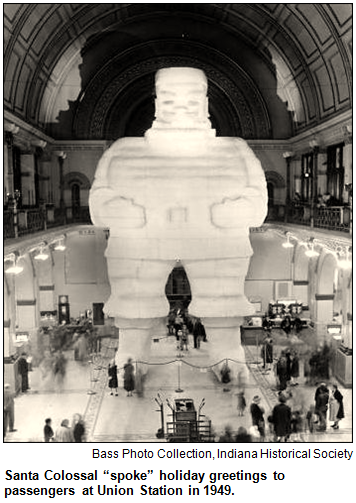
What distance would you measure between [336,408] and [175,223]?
3413mm

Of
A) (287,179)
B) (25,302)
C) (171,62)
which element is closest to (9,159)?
(25,302)

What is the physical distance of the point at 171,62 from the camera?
27.9 feet

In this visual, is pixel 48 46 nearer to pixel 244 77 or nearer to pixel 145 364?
pixel 244 77

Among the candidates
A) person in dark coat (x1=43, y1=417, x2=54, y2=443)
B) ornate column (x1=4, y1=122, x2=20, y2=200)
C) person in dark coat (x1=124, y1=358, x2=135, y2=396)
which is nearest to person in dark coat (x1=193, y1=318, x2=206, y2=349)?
person in dark coat (x1=124, y1=358, x2=135, y2=396)

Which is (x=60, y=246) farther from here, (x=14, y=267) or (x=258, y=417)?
(x=258, y=417)

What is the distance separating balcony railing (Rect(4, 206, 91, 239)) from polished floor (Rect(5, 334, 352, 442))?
1914 millimetres

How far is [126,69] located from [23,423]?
5336 millimetres

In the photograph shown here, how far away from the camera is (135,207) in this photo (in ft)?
25.8

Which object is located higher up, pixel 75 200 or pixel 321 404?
pixel 75 200

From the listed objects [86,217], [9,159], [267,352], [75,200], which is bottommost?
[267,352]

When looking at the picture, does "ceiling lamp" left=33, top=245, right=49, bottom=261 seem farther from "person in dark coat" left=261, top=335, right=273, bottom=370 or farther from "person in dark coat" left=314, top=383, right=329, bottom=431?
"person in dark coat" left=314, top=383, right=329, bottom=431

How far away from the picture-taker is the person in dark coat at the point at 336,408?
793cm
